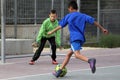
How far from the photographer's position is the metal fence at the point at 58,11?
901 inches

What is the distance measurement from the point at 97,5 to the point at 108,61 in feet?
33.2

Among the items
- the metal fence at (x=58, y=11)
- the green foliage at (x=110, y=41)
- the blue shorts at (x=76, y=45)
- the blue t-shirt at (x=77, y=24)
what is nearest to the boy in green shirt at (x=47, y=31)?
the blue t-shirt at (x=77, y=24)

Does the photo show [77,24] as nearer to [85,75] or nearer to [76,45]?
[76,45]

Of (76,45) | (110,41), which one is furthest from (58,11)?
(76,45)

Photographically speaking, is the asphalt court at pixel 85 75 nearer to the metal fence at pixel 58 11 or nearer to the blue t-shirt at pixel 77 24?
the blue t-shirt at pixel 77 24

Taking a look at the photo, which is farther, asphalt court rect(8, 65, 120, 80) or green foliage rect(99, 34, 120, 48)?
green foliage rect(99, 34, 120, 48)

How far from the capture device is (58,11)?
23.3 metres

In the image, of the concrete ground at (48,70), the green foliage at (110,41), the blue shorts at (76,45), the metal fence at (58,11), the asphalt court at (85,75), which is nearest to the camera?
the blue shorts at (76,45)

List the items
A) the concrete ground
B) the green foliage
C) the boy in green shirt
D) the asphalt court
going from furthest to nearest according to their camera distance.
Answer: the green foliage < the boy in green shirt < the concrete ground < the asphalt court

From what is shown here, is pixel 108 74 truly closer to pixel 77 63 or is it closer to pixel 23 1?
pixel 77 63

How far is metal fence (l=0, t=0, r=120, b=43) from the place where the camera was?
22.9 m

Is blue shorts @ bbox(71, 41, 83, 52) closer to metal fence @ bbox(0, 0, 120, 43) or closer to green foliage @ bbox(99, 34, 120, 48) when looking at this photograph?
green foliage @ bbox(99, 34, 120, 48)

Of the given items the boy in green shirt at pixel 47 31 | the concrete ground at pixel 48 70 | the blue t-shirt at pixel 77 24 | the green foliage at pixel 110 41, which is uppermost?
the blue t-shirt at pixel 77 24

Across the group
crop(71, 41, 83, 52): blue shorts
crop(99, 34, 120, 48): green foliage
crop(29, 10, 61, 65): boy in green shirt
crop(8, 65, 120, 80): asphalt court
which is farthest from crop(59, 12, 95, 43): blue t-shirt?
crop(99, 34, 120, 48): green foliage
